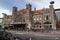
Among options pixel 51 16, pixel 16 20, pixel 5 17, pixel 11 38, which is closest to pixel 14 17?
pixel 16 20

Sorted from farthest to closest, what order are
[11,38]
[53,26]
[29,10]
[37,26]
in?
[29,10] → [37,26] → [53,26] → [11,38]

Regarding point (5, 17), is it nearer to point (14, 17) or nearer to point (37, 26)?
point (14, 17)

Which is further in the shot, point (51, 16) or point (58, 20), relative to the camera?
point (58, 20)

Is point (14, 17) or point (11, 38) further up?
point (14, 17)

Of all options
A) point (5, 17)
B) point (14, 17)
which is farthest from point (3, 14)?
point (14, 17)

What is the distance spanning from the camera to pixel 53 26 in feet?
228

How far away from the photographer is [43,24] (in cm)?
7356

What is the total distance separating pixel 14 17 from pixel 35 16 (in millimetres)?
12582

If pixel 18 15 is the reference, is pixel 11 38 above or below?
below

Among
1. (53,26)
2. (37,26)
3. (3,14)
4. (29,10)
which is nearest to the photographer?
(53,26)

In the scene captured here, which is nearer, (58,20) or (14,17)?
(58,20)

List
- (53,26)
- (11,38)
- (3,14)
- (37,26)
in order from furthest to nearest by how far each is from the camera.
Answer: (3,14) → (37,26) → (53,26) → (11,38)

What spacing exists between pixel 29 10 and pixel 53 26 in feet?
54.0

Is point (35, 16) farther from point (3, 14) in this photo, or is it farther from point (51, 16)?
point (3, 14)
